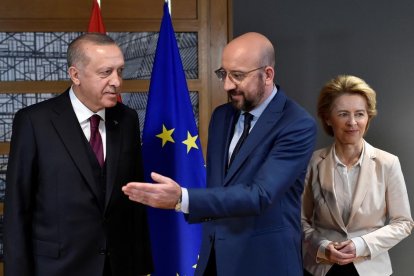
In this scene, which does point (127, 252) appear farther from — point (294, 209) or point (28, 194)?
point (294, 209)

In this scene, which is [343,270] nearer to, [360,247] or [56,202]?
[360,247]

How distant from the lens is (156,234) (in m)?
2.94

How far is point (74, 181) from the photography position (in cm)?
212

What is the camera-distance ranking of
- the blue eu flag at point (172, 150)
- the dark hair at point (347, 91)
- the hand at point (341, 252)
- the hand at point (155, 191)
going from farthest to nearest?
the blue eu flag at point (172, 150)
the dark hair at point (347, 91)
the hand at point (341, 252)
the hand at point (155, 191)

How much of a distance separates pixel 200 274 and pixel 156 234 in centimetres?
92

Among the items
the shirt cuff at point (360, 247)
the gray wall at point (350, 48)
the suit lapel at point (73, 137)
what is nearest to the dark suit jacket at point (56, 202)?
the suit lapel at point (73, 137)

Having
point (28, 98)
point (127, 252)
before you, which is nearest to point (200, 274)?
point (127, 252)

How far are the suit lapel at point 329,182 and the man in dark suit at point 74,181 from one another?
0.88 m

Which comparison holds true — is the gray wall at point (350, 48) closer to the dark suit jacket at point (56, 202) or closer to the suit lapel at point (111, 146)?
the suit lapel at point (111, 146)

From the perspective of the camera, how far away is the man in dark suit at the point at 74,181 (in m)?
2.08

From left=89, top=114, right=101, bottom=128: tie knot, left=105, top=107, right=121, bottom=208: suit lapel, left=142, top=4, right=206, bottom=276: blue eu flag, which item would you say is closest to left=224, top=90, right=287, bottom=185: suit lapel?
left=105, top=107, right=121, bottom=208: suit lapel

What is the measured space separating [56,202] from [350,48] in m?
2.07

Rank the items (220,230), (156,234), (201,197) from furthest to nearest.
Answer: (156,234)
(220,230)
(201,197)

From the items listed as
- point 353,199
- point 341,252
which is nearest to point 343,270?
point 341,252
